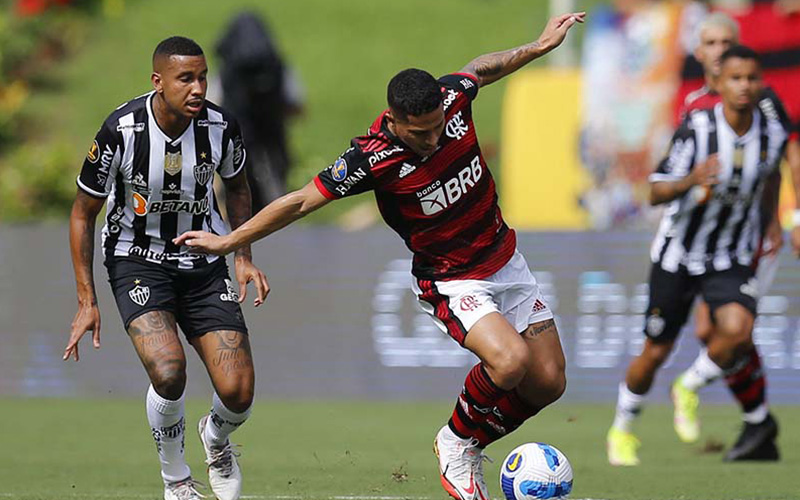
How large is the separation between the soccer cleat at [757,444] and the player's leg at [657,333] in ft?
2.34

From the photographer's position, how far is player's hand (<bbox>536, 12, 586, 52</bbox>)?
7.88 metres

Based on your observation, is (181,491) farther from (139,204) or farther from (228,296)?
(139,204)

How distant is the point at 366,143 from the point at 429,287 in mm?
929

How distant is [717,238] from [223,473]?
4.08m

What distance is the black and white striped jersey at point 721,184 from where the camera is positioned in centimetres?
965

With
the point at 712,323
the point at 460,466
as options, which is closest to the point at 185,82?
the point at 460,466

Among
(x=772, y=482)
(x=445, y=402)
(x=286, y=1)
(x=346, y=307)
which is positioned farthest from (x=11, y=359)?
(x=286, y=1)

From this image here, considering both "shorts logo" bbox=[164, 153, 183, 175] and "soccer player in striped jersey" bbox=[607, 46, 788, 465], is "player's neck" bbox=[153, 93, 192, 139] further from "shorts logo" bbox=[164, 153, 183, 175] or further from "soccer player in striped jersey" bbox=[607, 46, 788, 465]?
"soccer player in striped jersey" bbox=[607, 46, 788, 465]

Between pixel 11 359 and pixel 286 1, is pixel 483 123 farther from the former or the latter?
pixel 11 359

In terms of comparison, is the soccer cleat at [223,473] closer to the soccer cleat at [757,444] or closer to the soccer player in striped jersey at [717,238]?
the soccer player in striped jersey at [717,238]

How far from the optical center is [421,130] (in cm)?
689

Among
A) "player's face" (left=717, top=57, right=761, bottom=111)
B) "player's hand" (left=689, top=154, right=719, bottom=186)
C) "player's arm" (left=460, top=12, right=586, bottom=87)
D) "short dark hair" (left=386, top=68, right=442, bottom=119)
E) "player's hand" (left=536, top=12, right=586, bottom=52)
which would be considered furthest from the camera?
"player's face" (left=717, top=57, right=761, bottom=111)

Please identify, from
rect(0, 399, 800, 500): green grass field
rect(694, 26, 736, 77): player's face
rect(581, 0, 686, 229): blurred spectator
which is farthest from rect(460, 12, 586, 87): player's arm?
rect(581, 0, 686, 229): blurred spectator

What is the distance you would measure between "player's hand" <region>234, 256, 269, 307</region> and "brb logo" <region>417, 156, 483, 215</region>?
0.97 metres
